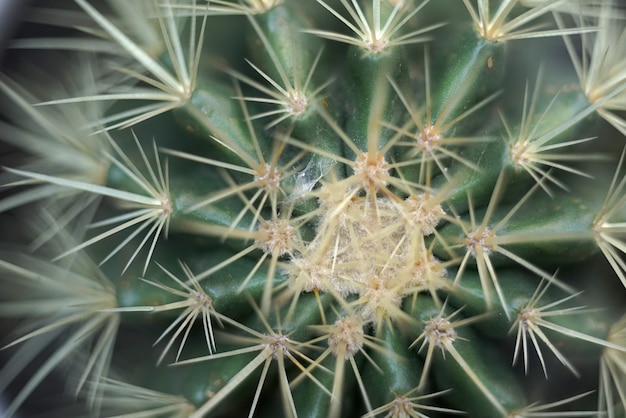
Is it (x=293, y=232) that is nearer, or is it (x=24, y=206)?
(x=293, y=232)

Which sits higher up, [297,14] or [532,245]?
[297,14]

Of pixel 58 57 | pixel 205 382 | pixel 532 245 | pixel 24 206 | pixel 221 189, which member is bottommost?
pixel 205 382

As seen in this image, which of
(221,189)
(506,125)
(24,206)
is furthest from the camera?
(24,206)

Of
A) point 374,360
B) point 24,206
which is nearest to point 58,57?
point 24,206

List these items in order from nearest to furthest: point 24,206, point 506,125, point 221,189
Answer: point 506,125
point 221,189
point 24,206

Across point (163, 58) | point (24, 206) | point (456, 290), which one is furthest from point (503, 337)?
point (24, 206)

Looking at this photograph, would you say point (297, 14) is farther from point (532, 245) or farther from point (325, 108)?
point (532, 245)
